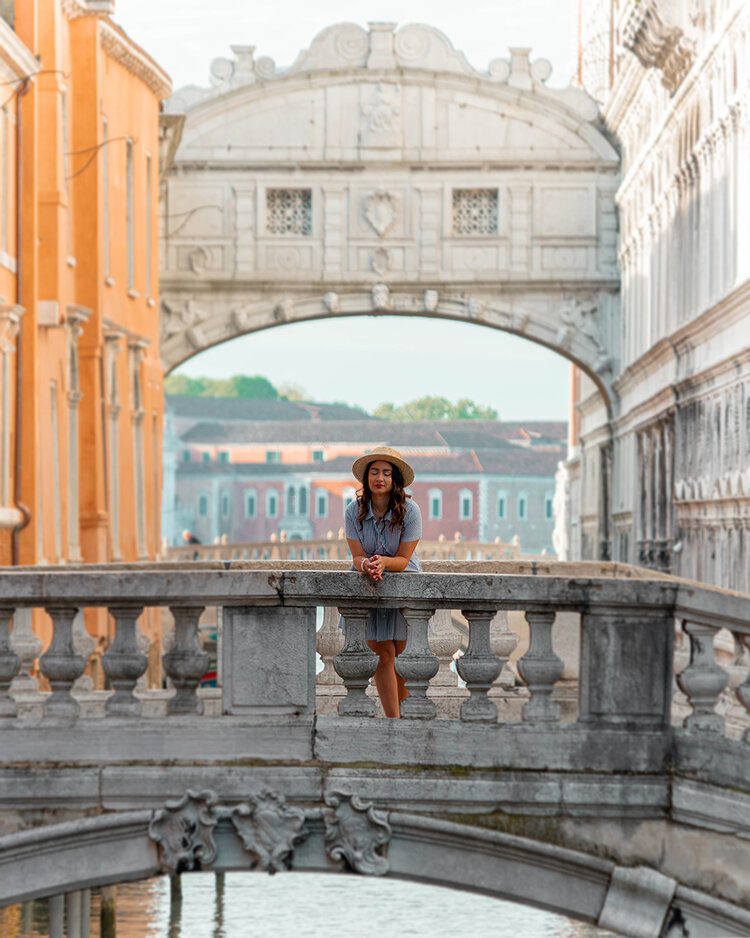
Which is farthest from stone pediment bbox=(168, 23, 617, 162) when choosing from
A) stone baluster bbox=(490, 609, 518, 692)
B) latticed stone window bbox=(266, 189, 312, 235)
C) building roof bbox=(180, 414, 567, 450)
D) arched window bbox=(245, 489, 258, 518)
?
building roof bbox=(180, 414, 567, 450)

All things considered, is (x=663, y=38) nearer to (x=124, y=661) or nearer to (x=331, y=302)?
(x=331, y=302)

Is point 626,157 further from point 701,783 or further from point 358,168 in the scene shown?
point 701,783

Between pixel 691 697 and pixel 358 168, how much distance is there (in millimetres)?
28372

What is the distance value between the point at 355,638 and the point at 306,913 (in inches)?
649

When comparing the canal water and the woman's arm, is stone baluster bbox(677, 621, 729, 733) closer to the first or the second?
the woman's arm

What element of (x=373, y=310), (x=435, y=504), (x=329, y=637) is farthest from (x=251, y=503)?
(x=329, y=637)

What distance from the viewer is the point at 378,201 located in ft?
117

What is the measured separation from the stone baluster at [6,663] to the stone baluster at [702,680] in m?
2.53

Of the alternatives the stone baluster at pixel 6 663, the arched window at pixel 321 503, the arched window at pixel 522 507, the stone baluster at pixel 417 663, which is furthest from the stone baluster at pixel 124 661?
the arched window at pixel 522 507

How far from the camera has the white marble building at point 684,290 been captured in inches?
896

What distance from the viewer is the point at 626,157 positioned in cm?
3481

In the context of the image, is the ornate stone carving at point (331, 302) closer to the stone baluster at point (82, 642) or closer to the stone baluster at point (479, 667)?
the stone baluster at point (82, 642)

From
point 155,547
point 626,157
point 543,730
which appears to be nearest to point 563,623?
point 543,730

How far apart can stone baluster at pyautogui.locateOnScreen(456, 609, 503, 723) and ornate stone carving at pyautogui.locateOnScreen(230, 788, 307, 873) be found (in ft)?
2.51
